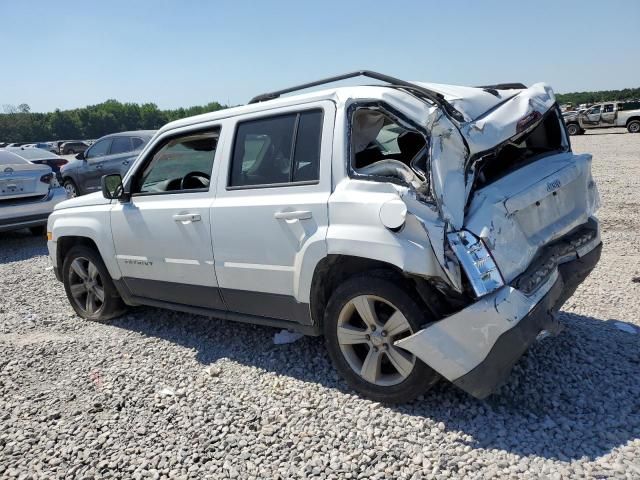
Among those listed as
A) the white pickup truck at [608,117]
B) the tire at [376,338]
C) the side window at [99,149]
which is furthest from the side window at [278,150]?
the white pickup truck at [608,117]

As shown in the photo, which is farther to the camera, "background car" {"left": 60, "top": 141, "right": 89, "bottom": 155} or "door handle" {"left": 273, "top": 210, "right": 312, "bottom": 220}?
"background car" {"left": 60, "top": 141, "right": 89, "bottom": 155}

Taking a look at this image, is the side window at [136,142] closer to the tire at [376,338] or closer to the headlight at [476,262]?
the tire at [376,338]

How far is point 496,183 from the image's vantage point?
2.99m

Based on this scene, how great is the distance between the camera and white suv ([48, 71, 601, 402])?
2725mm

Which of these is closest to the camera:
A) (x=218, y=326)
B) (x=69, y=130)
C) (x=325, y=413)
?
(x=325, y=413)

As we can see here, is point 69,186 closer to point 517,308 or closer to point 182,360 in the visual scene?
point 182,360

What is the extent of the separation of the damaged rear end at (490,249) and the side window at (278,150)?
2.81 feet

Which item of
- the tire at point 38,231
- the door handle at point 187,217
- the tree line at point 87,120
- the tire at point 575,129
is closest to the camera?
the door handle at point 187,217

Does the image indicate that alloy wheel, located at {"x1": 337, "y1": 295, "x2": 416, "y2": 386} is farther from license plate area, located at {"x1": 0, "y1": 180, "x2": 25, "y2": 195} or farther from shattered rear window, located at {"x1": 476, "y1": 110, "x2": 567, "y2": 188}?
license plate area, located at {"x1": 0, "y1": 180, "x2": 25, "y2": 195}

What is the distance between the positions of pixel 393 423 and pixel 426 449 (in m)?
0.29

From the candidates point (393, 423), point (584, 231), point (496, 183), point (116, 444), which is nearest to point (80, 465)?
point (116, 444)

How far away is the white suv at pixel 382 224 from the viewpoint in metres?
2.72

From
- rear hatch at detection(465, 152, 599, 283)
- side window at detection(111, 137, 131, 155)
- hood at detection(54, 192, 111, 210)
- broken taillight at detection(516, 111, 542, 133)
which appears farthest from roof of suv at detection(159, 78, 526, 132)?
side window at detection(111, 137, 131, 155)

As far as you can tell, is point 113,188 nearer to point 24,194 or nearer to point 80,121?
point 24,194
